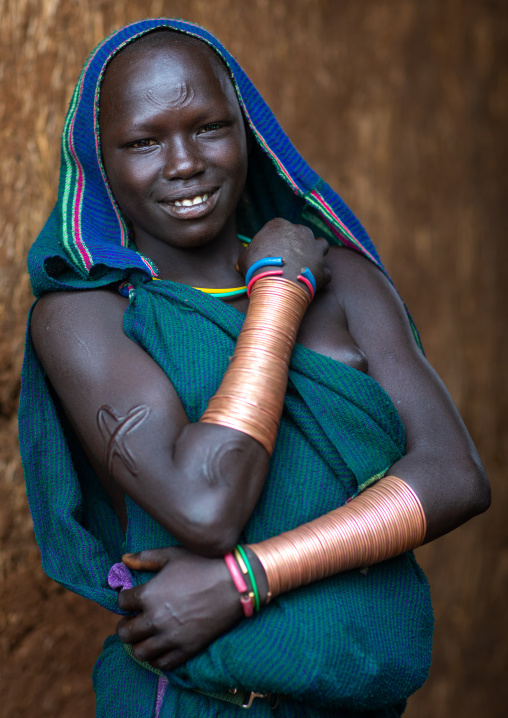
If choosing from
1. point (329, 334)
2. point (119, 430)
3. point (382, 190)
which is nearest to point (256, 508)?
point (119, 430)

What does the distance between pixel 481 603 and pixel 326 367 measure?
105 inches

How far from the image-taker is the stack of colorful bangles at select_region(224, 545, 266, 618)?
51.4 inches

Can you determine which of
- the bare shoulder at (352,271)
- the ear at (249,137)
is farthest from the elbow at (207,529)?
the ear at (249,137)

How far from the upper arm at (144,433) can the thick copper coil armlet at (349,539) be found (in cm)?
9

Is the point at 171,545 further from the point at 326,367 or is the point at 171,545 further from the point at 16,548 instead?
the point at 16,548

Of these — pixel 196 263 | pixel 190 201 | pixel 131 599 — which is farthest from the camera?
pixel 196 263

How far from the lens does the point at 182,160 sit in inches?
60.6

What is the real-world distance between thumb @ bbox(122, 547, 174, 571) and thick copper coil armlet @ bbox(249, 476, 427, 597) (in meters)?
0.16

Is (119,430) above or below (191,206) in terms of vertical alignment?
below

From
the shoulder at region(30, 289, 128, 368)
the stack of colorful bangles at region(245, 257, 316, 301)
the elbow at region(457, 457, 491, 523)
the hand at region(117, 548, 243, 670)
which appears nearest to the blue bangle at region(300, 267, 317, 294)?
the stack of colorful bangles at region(245, 257, 316, 301)

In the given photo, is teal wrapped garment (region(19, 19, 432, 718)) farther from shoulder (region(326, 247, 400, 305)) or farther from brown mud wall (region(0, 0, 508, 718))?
brown mud wall (region(0, 0, 508, 718))

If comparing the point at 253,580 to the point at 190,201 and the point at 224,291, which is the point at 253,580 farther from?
the point at 190,201

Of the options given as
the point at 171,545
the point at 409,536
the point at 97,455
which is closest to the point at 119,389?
the point at 97,455

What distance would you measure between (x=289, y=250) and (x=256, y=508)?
508mm
